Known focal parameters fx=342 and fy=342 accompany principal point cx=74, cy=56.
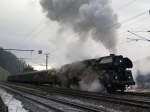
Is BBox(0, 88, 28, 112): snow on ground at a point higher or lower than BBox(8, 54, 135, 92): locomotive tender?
lower

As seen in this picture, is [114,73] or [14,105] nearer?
[14,105]

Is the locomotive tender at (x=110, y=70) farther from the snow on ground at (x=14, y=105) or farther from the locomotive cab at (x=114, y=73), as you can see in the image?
the snow on ground at (x=14, y=105)

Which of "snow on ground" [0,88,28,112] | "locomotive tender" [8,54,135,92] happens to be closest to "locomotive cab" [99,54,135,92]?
"locomotive tender" [8,54,135,92]

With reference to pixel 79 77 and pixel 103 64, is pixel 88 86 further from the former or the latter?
pixel 103 64

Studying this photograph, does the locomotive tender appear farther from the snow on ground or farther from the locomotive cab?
the snow on ground

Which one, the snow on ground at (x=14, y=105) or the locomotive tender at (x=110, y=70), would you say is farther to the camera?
the locomotive tender at (x=110, y=70)

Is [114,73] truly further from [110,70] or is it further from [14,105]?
[14,105]

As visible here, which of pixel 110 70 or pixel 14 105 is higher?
pixel 110 70

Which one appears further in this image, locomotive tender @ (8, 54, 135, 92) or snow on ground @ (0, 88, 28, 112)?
locomotive tender @ (8, 54, 135, 92)

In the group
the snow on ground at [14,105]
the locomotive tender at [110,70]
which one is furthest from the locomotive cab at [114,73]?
the snow on ground at [14,105]

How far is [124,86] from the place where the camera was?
2577 centimetres

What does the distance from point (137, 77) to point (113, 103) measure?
30018 mm

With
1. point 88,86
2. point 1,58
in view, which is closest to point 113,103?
point 88,86

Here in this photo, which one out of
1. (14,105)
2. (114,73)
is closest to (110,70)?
(114,73)
